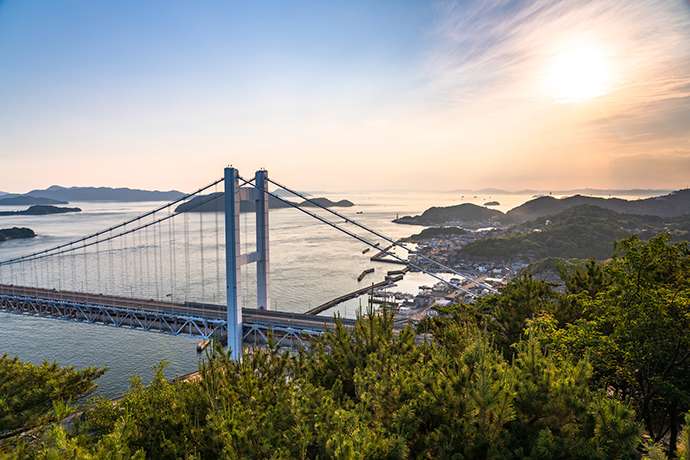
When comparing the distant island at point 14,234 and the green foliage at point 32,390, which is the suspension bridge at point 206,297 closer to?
Result: the green foliage at point 32,390

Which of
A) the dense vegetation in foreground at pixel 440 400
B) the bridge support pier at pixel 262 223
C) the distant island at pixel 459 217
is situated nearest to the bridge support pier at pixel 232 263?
the bridge support pier at pixel 262 223

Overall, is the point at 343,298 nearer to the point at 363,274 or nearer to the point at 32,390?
the point at 363,274

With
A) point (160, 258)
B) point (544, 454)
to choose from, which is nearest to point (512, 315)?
point (544, 454)

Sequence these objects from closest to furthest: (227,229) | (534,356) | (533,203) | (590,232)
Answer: (534,356), (227,229), (590,232), (533,203)

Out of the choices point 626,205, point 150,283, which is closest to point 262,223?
point 150,283

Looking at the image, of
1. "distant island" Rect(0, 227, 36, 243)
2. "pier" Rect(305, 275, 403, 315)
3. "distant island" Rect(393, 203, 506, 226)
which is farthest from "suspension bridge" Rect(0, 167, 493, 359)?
"distant island" Rect(393, 203, 506, 226)

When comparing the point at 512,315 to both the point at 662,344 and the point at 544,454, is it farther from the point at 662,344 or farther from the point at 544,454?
the point at 544,454
